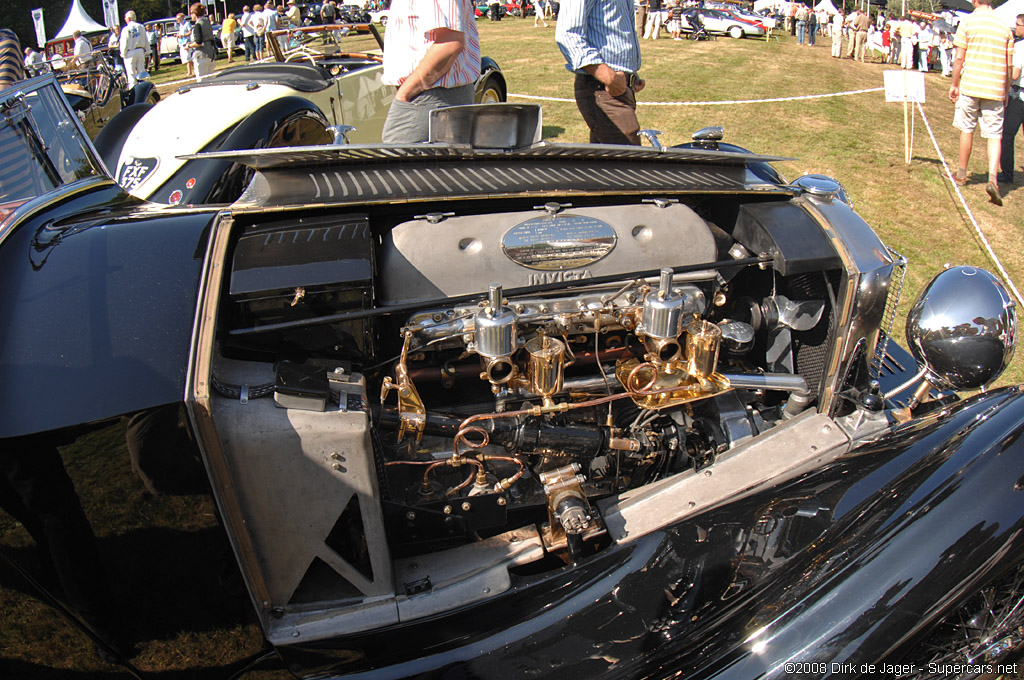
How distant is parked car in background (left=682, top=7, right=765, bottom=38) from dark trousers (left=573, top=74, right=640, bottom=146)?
2200 centimetres

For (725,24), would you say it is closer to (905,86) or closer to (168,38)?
(905,86)

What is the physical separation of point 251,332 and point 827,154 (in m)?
7.92

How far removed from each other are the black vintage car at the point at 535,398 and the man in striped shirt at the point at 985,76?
5.50m

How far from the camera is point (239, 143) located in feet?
13.5

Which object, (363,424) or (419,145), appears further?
(419,145)

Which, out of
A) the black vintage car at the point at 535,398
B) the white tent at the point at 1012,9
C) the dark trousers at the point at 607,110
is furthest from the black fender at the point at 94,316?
the white tent at the point at 1012,9

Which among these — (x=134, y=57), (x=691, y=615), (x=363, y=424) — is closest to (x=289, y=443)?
(x=363, y=424)

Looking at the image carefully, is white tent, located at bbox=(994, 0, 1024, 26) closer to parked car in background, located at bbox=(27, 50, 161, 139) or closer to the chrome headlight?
the chrome headlight

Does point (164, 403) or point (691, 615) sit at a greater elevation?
point (164, 403)

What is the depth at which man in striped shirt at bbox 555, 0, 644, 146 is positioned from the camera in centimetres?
417

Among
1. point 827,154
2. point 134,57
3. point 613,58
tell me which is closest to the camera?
point 613,58

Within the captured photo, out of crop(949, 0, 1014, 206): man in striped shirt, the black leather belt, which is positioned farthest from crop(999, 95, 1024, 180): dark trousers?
the black leather belt

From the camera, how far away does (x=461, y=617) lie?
1819 millimetres

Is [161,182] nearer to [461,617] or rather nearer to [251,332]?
[251,332]
